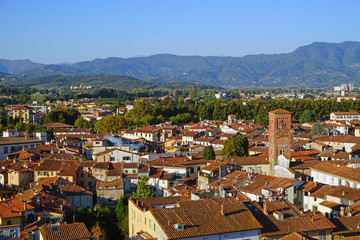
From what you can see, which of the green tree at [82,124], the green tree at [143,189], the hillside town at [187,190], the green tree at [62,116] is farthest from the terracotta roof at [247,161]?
the green tree at [62,116]

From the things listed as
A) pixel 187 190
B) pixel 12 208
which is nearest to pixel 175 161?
pixel 187 190

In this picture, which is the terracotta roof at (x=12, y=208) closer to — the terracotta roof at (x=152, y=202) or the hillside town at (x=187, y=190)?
the hillside town at (x=187, y=190)

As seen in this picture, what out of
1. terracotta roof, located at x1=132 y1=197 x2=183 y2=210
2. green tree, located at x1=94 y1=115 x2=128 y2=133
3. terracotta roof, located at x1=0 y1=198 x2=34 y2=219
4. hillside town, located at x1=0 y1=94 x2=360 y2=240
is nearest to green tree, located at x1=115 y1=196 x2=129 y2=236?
hillside town, located at x1=0 y1=94 x2=360 y2=240

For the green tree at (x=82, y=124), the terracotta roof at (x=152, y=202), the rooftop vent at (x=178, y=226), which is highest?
the rooftop vent at (x=178, y=226)

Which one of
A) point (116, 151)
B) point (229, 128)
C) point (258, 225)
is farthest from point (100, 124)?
point (258, 225)

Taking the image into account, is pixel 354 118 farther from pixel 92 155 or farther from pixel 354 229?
pixel 354 229
